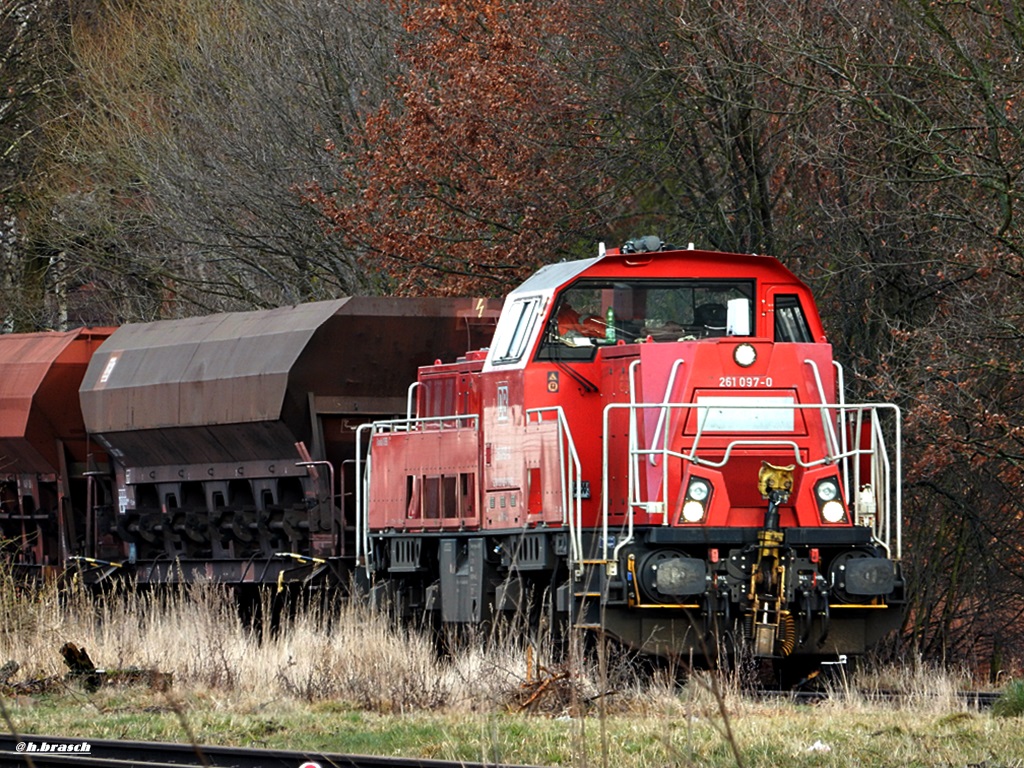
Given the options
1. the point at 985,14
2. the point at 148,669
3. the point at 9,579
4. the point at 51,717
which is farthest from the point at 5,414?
the point at 985,14

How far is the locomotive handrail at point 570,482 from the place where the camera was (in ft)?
39.3

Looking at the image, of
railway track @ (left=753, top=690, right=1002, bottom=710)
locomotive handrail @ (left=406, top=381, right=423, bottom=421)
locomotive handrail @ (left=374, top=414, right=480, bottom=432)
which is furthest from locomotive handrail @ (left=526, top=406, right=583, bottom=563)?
locomotive handrail @ (left=406, top=381, right=423, bottom=421)

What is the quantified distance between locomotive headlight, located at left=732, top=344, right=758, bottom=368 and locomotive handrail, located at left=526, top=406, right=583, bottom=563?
132 cm

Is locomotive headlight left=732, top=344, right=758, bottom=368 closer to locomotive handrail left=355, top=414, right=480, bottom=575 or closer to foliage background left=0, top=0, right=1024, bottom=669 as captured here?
locomotive handrail left=355, top=414, right=480, bottom=575

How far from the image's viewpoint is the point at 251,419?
1627 cm

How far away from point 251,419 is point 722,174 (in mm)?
6584

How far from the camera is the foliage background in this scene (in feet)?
52.1

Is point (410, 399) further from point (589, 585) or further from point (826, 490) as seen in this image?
point (826, 490)

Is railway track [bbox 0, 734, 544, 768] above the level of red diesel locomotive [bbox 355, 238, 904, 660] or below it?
below

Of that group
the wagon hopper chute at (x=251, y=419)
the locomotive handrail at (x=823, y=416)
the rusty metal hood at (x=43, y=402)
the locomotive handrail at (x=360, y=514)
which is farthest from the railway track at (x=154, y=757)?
the rusty metal hood at (x=43, y=402)

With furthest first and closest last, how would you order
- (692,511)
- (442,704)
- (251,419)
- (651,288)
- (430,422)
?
(251,419) < (430,422) < (651,288) < (692,511) < (442,704)

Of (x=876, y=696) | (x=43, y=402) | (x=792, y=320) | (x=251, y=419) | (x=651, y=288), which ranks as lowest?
(x=876, y=696)

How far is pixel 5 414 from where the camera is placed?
19.4 meters

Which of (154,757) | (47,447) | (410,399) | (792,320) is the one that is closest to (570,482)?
(792,320)
